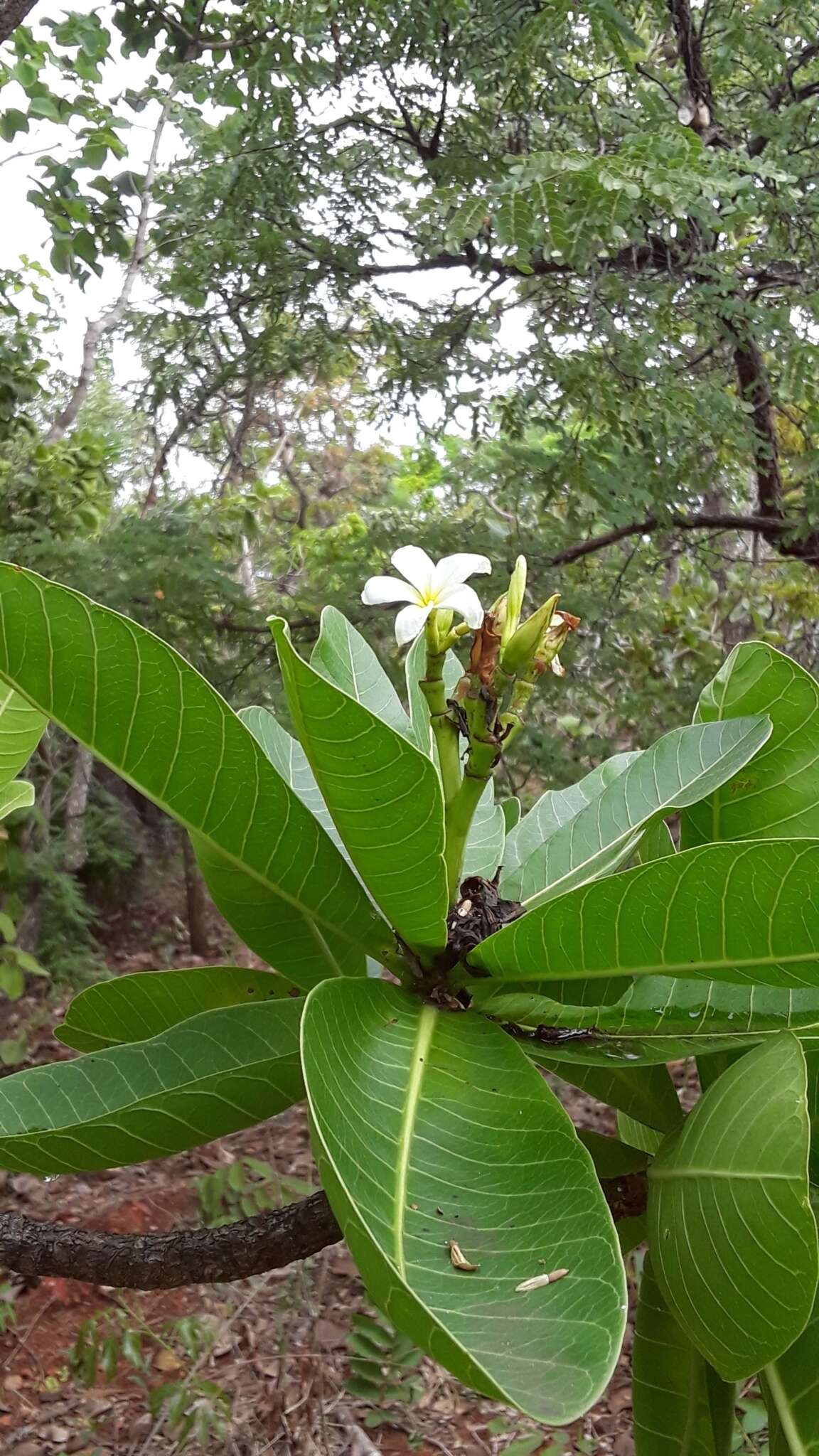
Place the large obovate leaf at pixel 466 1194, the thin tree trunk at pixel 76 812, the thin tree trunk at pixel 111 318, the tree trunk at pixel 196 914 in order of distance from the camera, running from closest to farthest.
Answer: the large obovate leaf at pixel 466 1194 < the thin tree trunk at pixel 111 318 < the thin tree trunk at pixel 76 812 < the tree trunk at pixel 196 914

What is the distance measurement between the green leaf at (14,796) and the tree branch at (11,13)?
30.6 inches

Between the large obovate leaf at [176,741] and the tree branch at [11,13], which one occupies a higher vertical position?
the tree branch at [11,13]

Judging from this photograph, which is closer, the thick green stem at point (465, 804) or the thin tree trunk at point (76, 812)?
the thick green stem at point (465, 804)

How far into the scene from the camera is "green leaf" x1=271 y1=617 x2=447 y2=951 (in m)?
0.34

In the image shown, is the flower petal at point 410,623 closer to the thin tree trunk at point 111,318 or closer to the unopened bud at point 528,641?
the unopened bud at point 528,641

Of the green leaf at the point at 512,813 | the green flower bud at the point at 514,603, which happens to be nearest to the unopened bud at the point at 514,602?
the green flower bud at the point at 514,603

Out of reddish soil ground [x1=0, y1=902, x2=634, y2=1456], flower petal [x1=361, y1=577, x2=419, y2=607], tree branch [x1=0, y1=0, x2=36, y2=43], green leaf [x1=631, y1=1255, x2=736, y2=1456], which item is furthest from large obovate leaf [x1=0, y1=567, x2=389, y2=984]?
reddish soil ground [x1=0, y1=902, x2=634, y2=1456]

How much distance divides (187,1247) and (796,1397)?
25cm

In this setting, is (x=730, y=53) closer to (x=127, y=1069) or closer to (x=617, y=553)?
(x=617, y=553)

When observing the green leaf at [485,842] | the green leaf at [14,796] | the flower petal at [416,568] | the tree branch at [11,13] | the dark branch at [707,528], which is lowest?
the green leaf at [14,796]

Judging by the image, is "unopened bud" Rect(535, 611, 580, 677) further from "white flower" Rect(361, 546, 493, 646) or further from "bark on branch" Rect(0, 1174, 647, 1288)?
"bark on branch" Rect(0, 1174, 647, 1288)

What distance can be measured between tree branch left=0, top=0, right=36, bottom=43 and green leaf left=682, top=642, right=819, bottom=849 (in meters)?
0.92

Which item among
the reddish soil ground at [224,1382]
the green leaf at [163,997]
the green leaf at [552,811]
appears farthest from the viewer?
the reddish soil ground at [224,1382]

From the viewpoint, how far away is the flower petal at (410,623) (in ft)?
1.44
